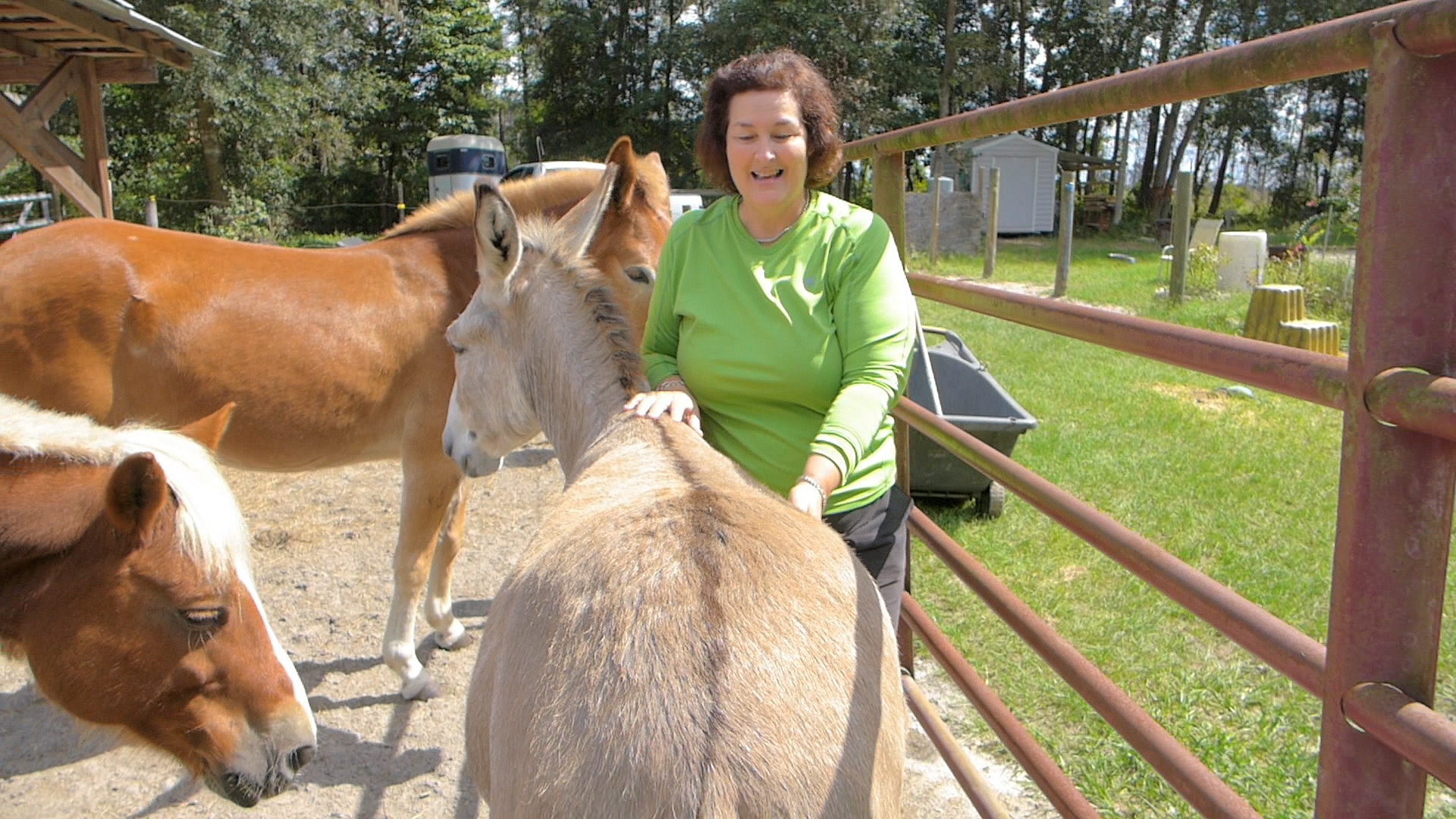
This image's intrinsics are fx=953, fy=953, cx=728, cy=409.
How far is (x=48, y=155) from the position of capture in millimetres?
7043

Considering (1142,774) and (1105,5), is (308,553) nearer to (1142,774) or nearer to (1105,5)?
(1142,774)

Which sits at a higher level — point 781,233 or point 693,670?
point 781,233

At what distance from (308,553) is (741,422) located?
12.8 feet

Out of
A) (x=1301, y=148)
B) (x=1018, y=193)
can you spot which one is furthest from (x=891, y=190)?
(x=1301, y=148)

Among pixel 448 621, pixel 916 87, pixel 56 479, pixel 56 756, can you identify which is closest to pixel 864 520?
pixel 56 479

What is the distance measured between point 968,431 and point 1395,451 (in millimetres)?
3973

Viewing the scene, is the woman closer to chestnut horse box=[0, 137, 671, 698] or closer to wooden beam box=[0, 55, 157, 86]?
chestnut horse box=[0, 137, 671, 698]

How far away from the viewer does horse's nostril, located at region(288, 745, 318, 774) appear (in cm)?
252

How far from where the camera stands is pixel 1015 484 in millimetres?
2201

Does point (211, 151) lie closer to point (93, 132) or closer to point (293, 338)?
point (93, 132)

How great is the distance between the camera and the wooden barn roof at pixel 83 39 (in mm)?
6461

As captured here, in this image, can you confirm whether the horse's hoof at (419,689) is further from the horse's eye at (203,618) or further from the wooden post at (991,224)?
the wooden post at (991,224)

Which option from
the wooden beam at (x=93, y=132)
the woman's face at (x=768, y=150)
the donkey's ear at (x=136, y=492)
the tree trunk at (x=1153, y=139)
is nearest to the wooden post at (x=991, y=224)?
the wooden beam at (x=93, y=132)

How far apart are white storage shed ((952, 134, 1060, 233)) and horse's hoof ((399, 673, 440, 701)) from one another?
101ft
